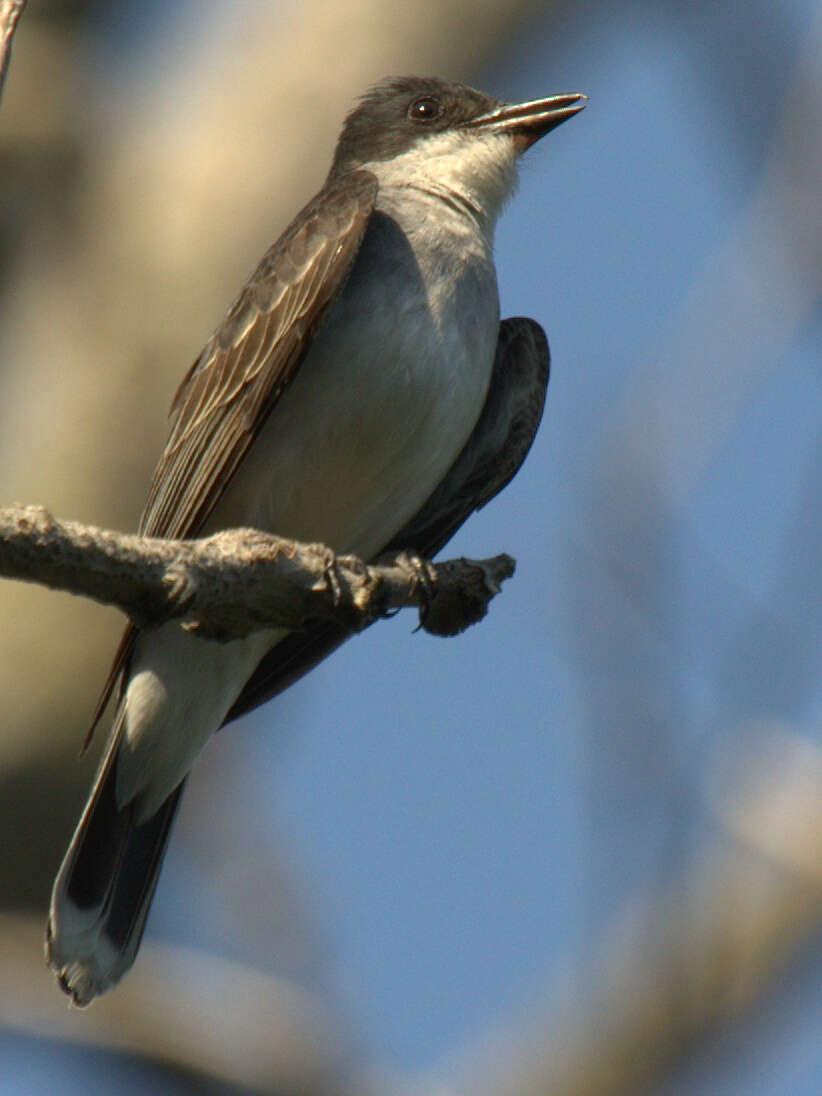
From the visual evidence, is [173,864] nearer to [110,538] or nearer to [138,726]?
[138,726]

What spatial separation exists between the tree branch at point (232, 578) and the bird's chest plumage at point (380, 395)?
0.84 meters

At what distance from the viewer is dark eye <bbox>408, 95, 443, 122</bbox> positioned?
23.5ft

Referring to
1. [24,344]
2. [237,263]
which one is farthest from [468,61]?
[24,344]

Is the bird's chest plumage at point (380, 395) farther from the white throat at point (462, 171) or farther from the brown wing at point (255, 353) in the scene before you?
the white throat at point (462, 171)

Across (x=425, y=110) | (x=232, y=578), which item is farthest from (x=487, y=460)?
(x=232, y=578)

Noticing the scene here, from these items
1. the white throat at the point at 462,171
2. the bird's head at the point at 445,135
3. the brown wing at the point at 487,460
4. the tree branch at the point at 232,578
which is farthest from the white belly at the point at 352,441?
the tree branch at the point at 232,578

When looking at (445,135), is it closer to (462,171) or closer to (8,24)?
(462,171)

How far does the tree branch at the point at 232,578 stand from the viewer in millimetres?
4090

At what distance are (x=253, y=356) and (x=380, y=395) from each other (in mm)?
444

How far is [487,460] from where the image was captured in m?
6.57

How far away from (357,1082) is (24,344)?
4206 mm

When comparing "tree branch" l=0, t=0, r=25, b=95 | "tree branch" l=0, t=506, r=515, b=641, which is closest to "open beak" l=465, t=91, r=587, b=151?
"tree branch" l=0, t=506, r=515, b=641

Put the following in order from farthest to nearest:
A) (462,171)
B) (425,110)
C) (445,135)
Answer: (425,110) → (445,135) → (462,171)

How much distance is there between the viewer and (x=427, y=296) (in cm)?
602
